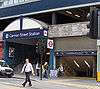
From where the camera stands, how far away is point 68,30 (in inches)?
1439

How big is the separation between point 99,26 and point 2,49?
117 ft

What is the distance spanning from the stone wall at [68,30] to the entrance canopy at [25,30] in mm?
845

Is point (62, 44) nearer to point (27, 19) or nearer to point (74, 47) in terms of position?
point (74, 47)

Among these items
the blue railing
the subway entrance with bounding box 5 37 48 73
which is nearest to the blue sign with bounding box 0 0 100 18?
the blue railing

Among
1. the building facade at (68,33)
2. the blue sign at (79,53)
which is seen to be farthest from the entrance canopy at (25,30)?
the blue sign at (79,53)

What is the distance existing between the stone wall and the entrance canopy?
0.84 meters

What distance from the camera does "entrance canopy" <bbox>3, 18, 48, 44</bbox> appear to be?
126 ft

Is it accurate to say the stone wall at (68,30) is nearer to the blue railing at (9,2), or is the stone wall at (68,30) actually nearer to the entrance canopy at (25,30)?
the entrance canopy at (25,30)

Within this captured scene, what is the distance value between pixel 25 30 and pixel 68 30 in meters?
6.01

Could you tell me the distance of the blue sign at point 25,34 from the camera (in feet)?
125

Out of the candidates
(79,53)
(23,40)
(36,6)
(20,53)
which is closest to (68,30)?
(79,53)

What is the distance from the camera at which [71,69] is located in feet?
128

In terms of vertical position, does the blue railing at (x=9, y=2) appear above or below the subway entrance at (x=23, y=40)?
above

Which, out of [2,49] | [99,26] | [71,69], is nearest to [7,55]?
[2,49]
